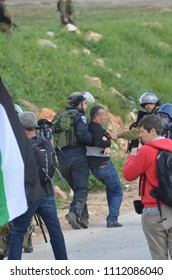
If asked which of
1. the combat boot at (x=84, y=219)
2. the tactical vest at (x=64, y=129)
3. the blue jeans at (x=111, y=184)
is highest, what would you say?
the tactical vest at (x=64, y=129)

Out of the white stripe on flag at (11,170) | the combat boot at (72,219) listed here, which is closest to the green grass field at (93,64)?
the combat boot at (72,219)

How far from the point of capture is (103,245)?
447 inches

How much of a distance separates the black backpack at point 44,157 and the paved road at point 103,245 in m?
1.48

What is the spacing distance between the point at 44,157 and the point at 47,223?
2.29 feet

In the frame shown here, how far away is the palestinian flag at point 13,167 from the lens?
25.2ft

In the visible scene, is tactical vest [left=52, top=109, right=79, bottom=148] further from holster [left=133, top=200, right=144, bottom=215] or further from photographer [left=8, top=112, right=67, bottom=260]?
holster [left=133, top=200, right=144, bottom=215]

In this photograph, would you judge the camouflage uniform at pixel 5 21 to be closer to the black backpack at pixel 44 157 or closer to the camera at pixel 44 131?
the camera at pixel 44 131

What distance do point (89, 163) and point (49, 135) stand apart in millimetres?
2555

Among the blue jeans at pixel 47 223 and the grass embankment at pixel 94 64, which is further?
the grass embankment at pixel 94 64

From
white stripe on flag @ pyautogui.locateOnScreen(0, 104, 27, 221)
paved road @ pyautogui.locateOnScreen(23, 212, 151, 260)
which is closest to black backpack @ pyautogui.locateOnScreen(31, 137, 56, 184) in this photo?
paved road @ pyautogui.locateOnScreen(23, 212, 151, 260)

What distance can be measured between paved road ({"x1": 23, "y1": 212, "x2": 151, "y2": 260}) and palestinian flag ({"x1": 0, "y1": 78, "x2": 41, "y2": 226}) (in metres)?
2.79

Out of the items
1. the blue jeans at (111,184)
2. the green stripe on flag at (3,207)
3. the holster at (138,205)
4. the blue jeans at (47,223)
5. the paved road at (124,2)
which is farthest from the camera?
the paved road at (124,2)

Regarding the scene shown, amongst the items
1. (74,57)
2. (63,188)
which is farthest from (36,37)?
(63,188)

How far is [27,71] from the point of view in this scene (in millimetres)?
19844
